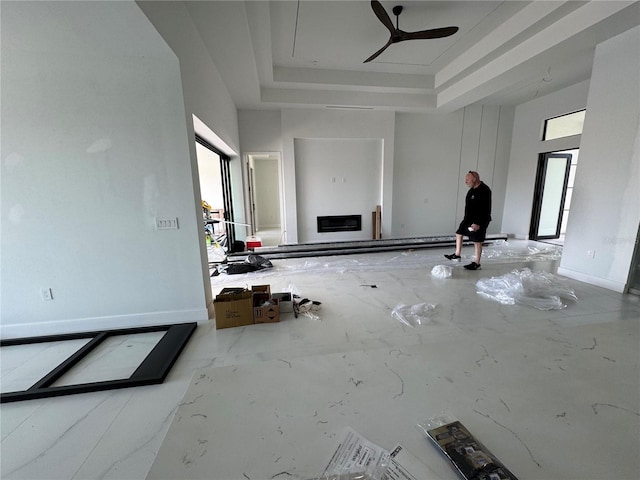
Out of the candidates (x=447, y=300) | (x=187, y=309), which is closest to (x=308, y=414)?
(x=187, y=309)

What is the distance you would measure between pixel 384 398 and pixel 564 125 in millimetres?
6890

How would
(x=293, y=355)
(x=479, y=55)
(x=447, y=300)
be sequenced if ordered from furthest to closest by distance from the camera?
1. (x=479, y=55)
2. (x=447, y=300)
3. (x=293, y=355)

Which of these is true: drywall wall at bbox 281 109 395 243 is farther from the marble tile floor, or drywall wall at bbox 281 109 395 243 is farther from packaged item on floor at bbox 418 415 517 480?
packaged item on floor at bbox 418 415 517 480

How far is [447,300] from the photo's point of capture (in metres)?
2.88

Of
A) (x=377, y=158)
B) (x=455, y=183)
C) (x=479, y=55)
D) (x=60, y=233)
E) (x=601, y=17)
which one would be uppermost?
(x=479, y=55)

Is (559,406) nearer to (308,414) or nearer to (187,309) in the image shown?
(308,414)

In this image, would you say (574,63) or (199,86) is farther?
(574,63)

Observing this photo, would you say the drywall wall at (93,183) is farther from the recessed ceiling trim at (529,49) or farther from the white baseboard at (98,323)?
the recessed ceiling trim at (529,49)

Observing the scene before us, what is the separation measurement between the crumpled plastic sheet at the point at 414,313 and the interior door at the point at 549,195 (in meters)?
5.47

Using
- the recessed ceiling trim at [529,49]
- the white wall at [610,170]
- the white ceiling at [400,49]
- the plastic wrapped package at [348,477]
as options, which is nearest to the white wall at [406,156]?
the white ceiling at [400,49]

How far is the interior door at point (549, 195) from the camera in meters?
6.02

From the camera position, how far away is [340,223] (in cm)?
616

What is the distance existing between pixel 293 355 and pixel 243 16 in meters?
3.21

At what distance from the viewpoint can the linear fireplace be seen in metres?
6.10
